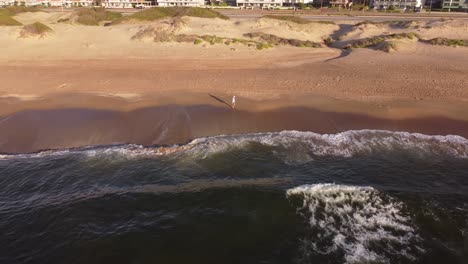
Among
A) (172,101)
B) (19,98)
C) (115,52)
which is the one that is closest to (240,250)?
(172,101)

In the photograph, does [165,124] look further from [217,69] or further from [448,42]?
[448,42]

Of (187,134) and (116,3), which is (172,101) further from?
(116,3)

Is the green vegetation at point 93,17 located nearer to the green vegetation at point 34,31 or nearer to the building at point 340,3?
the green vegetation at point 34,31

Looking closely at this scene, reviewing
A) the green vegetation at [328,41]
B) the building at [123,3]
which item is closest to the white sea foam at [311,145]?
the green vegetation at [328,41]

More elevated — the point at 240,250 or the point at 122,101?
the point at 122,101

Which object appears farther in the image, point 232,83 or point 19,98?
point 232,83

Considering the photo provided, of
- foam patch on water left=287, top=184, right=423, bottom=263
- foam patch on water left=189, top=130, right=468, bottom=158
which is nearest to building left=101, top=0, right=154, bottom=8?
foam patch on water left=189, top=130, right=468, bottom=158
